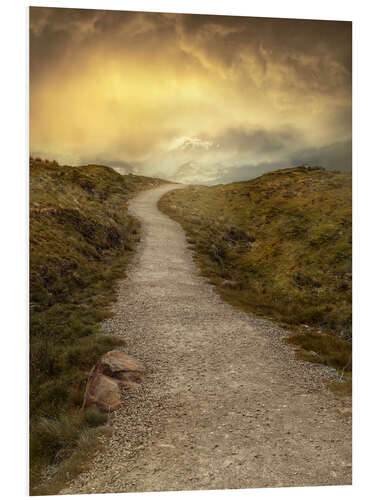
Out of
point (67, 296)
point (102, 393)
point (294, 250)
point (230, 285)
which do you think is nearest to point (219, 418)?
point (102, 393)

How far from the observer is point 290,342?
8203mm

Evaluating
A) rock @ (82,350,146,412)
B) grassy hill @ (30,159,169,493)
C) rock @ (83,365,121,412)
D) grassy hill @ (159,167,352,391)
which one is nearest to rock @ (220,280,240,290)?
grassy hill @ (159,167,352,391)

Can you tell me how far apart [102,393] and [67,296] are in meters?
5.00

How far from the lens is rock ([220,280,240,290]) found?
1205 centimetres

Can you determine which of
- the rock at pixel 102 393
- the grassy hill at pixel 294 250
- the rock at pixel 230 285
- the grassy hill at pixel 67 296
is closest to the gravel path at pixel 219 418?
the rock at pixel 102 393

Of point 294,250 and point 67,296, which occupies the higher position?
point 294,250

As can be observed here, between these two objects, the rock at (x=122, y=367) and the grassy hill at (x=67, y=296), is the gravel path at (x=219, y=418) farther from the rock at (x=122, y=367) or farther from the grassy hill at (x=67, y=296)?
the grassy hill at (x=67, y=296)

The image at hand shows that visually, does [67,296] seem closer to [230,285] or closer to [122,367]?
[122,367]

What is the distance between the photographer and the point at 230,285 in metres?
12.1

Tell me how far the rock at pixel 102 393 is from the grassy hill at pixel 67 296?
214 mm

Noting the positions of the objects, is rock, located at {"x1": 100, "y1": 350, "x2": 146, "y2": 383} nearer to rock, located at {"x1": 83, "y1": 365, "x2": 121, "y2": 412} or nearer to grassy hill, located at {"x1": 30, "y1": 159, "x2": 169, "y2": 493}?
rock, located at {"x1": 83, "y1": 365, "x2": 121, "y2": 412}

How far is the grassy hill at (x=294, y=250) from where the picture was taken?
329 inches

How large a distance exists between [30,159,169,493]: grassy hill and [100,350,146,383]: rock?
1.84 ft
